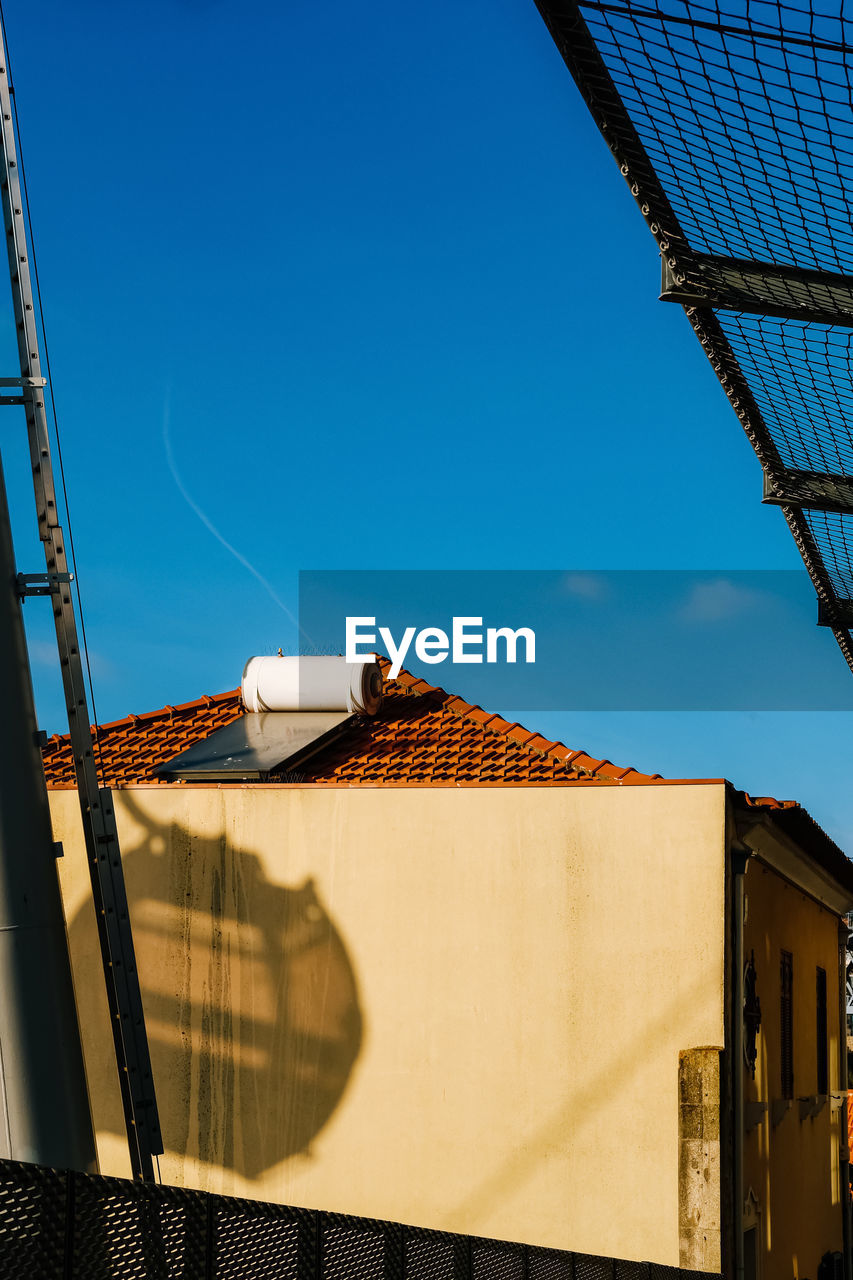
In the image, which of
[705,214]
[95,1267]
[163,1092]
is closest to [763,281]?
[705,214]

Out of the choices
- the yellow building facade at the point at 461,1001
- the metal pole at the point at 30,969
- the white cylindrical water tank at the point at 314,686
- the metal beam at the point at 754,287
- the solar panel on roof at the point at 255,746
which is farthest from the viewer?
the white cylindrical water tank at the point at 314,686

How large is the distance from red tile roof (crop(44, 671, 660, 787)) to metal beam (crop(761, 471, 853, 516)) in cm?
266

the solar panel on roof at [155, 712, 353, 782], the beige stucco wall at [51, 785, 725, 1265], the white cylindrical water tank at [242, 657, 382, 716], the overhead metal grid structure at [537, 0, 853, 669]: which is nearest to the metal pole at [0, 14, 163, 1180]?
the overhead metal grid structure at [537, 0, 853, 669]

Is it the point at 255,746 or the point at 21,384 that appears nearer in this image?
the point at 21,384

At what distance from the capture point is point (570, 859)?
10.6 m

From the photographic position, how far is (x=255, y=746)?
12984 millimetres

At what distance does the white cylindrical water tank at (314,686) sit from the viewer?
537 inches

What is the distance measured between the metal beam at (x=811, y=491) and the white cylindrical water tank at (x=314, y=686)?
17.5 feet

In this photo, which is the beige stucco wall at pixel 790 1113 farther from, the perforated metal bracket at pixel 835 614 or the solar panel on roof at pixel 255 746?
the solar panel on roof at pixel 255 746

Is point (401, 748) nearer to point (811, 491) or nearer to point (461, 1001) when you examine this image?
point (461, 1001)

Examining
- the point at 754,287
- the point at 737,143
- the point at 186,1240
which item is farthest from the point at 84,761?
the point at 737,143

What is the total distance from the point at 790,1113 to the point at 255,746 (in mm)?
6793

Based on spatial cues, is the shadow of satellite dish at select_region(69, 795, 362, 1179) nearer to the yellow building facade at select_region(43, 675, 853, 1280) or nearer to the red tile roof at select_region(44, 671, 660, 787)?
the yellow building facade at select_region(43, 675, 853, 1280)

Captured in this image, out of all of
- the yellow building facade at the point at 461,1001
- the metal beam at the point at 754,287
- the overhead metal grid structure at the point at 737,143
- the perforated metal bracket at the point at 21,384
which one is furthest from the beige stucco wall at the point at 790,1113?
the perforated metal bracket at the point at 21,384
